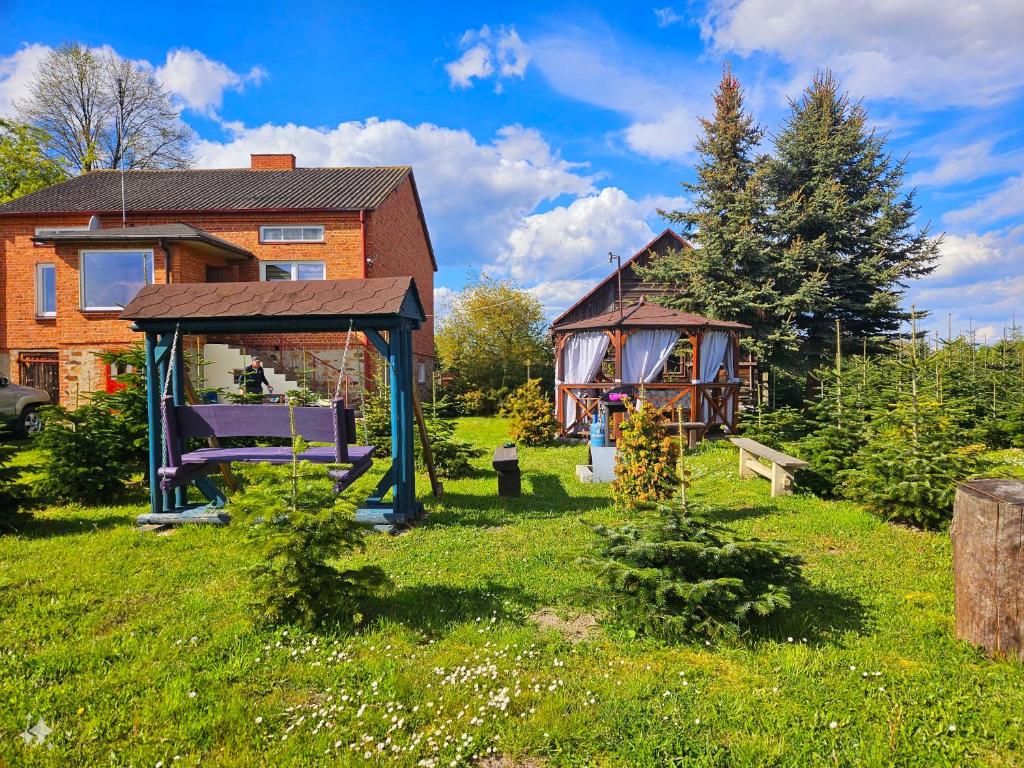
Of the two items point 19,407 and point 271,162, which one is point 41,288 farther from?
point 271,162

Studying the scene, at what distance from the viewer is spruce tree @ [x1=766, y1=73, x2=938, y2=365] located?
60.7 ft

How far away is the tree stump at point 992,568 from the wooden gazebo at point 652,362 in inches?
416

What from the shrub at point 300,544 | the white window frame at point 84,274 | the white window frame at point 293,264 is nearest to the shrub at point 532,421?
the white window frame at point 293,264

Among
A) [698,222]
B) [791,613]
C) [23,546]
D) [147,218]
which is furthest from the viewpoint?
[698,222]

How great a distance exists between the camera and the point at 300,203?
61.4 ft

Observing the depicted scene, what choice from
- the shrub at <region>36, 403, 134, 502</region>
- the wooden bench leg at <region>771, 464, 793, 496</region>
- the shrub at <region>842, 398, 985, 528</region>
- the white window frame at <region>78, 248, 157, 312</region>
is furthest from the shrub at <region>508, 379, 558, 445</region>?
the white window frame at <region>78, 248, 157, 312</region>

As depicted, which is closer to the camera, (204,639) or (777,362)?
(204,639)

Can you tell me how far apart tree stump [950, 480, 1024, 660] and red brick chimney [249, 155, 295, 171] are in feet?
80.4

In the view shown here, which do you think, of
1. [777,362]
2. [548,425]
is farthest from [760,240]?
[548,425]

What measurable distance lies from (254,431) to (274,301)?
58.7 inches

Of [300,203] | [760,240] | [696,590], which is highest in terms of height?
[300,203]

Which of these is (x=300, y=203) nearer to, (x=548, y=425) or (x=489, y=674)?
(x=548, y=425)

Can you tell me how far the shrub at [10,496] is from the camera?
5.93 metres

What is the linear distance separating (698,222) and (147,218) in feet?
61.6
